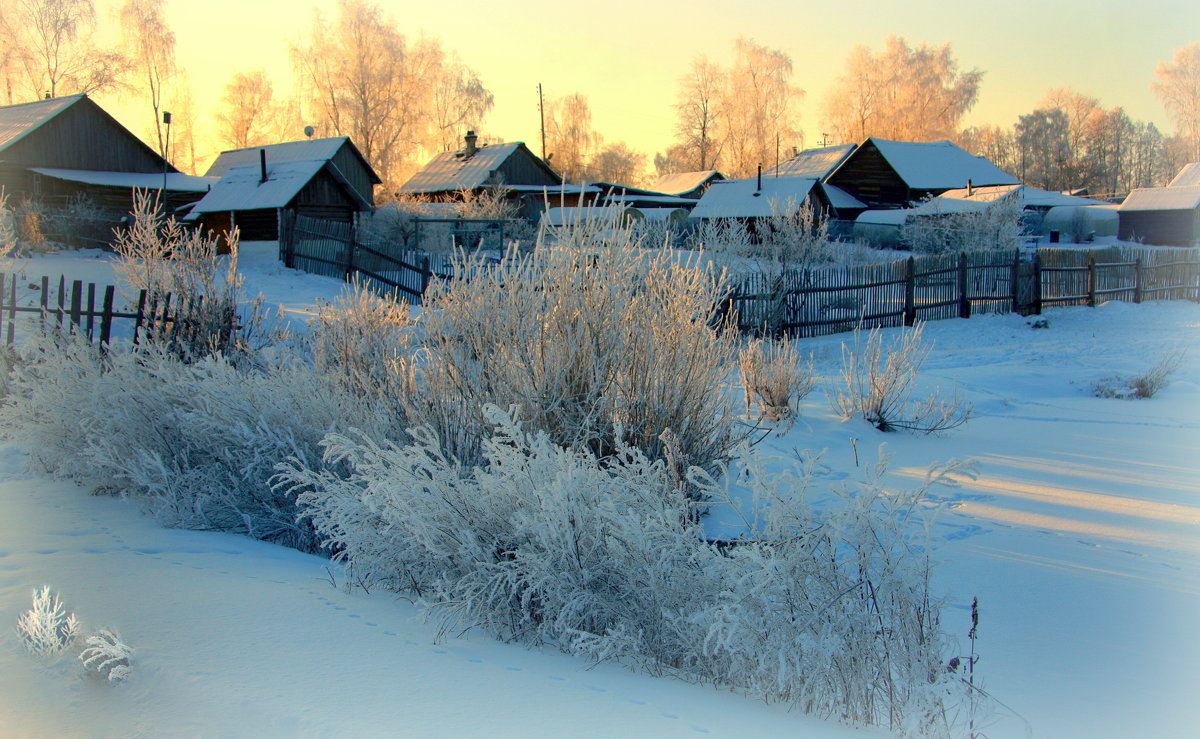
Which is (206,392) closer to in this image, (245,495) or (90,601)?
(245,495)

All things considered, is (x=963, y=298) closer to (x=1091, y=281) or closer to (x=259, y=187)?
(x=1091, y=281)

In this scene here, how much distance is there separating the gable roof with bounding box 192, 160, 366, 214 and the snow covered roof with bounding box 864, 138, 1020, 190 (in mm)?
30210

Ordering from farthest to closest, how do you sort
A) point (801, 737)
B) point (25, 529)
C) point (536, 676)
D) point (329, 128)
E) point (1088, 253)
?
point (329, 128), point (1088, 253), point (25, 529), point (536, 676), point (801, 737)

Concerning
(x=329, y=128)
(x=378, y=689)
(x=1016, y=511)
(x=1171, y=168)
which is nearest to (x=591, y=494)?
(x=378, y=689)

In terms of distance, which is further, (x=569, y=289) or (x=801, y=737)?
(x=569, y=289)

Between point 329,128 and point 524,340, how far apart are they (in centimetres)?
4841

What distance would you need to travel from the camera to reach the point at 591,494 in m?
3.38

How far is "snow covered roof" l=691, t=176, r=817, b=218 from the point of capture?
3556 centimetres

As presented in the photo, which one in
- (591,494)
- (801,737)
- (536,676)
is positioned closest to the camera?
(801,737)

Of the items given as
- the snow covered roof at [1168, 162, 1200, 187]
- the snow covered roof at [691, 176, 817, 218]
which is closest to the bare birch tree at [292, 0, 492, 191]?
the snow covered roof at [691, 176, 817, 218]

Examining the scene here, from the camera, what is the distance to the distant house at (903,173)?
4312cm

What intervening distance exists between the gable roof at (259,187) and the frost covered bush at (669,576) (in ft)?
83.6

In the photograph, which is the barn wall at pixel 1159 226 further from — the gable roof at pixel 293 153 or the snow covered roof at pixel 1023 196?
the gable roof at pixel 293 153

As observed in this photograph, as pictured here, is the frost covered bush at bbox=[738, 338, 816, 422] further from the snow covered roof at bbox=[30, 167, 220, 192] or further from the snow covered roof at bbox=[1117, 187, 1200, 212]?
the snow covered roof at bbox=[1117, 187, 1200, 212]
